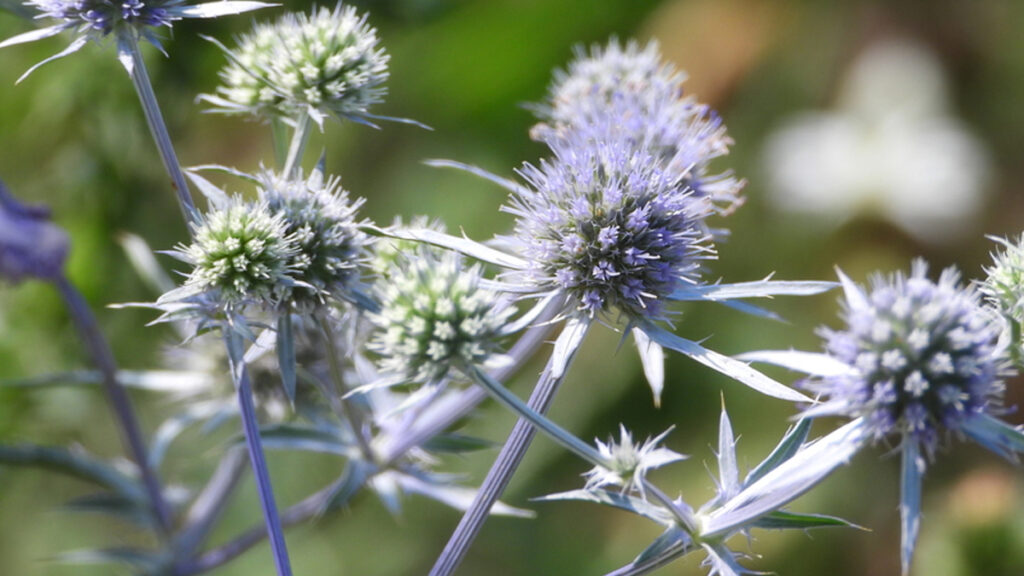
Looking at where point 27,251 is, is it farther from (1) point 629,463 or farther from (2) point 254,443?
(1) point 629,463

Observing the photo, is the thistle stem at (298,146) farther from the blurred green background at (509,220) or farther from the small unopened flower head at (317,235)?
the blurred green background at (509,220)

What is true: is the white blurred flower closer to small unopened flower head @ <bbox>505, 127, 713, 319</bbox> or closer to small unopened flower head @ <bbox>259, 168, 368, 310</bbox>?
small unopened flower head @ <bbox>505, 127, 713, 319</bbox>

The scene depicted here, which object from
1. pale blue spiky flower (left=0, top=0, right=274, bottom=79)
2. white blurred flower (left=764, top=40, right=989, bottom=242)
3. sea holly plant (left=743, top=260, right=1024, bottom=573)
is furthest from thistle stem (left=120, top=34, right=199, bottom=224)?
white blurred flower (left=764, top=40, right=989, bottom=242)

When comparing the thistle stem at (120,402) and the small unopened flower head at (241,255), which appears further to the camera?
the thistle stem at (120,402)

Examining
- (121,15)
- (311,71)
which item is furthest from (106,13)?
(311,71)

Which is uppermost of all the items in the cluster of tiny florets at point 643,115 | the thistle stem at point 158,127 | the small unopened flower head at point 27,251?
the cluster of tiny florets at point 643,115

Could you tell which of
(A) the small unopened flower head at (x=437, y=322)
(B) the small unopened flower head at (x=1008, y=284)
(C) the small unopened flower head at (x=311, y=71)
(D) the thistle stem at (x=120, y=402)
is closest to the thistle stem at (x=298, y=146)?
(C) the small unopened flower head at (x=311, y=71)
